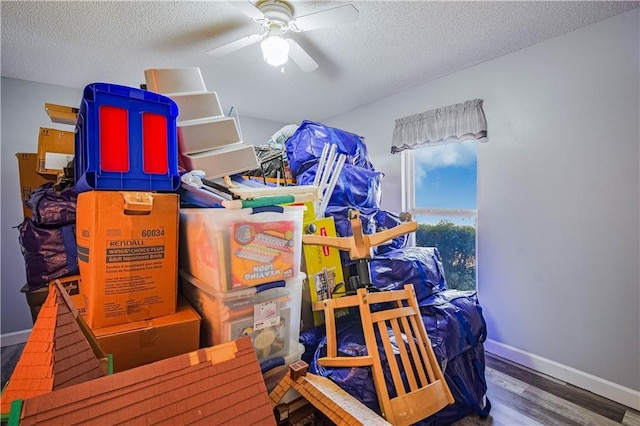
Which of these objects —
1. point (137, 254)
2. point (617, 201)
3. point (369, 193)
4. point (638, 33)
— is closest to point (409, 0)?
point (369, 193)

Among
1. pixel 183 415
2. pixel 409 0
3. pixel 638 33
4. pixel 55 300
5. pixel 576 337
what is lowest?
pixel 576 337

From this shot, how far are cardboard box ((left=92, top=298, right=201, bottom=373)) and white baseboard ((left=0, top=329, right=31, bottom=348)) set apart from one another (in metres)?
2.83

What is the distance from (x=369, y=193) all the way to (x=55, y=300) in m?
2.06

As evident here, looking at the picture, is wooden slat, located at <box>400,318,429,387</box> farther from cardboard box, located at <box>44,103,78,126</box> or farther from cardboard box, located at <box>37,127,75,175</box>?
cardboard box, located at <box>37,127,75,175</box>

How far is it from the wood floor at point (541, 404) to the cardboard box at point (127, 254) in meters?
1.84

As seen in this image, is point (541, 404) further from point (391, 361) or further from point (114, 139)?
→ point (114, 139)

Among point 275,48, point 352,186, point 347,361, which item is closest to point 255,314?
point 347,361

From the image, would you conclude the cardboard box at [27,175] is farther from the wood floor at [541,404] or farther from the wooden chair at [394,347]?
the wooden chair at [394,347]

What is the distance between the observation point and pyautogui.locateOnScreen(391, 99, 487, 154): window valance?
2.66 metres

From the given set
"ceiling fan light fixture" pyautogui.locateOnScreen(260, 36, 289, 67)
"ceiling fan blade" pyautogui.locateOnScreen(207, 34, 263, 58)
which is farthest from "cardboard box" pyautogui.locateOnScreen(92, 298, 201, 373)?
"ceiling fan blade" pyautogui.locateOnScreen(207, 34, 263, 58)

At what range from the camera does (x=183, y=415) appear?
29.8 inches

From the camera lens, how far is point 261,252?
1.24 m

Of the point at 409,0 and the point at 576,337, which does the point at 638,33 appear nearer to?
the point at 409,0

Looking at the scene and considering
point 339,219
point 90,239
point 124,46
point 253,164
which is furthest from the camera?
point 124,46
